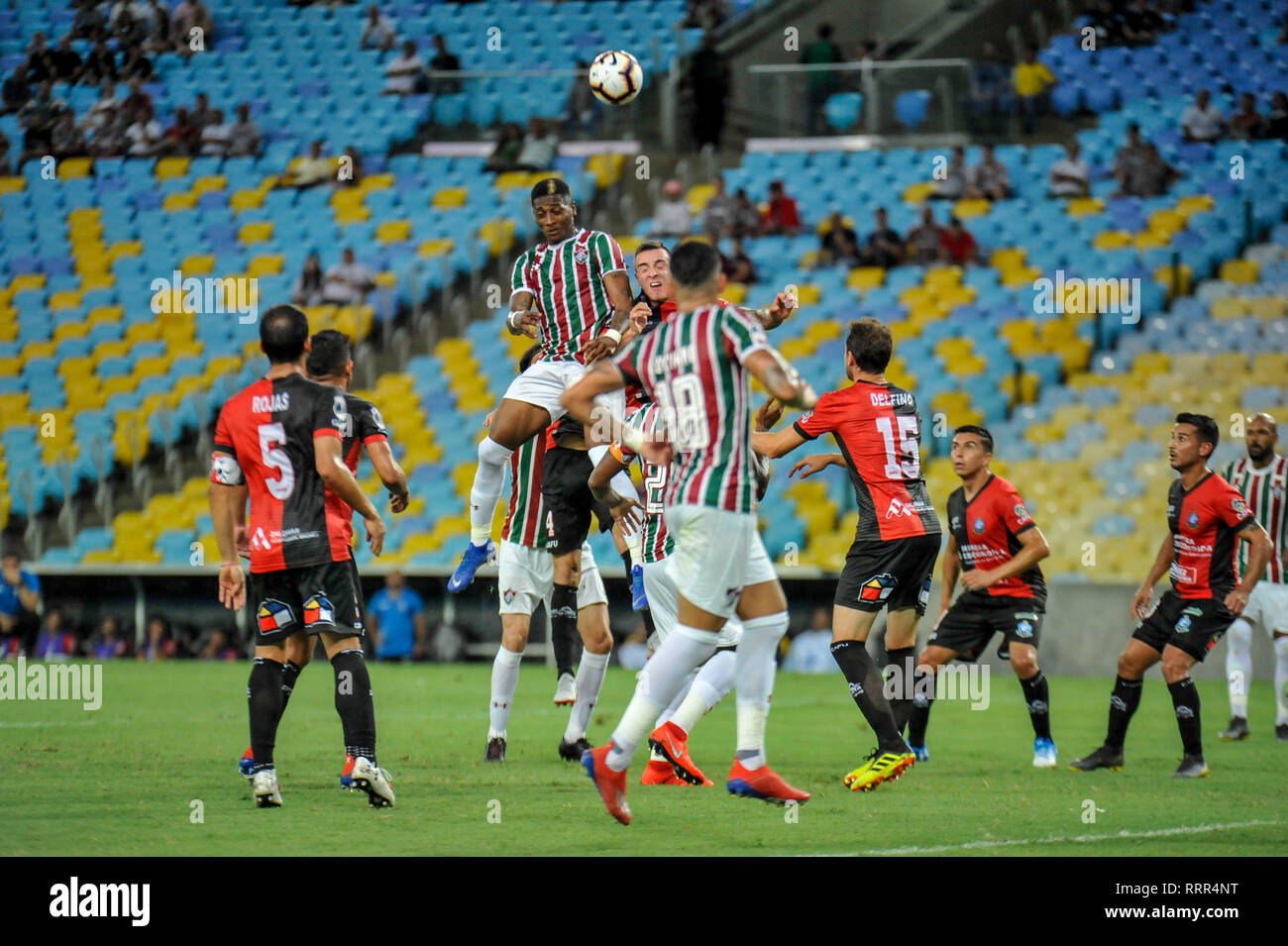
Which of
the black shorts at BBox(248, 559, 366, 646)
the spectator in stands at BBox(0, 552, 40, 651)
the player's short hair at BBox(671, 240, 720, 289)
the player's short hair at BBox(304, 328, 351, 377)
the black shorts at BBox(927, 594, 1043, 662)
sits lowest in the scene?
the spectator in stands at BBox(0, 552, 40, 651)

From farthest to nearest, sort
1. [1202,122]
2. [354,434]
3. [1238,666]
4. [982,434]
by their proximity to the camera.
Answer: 1. [1202,122]
2. [1238,666]
3. [982,434]
4. [354,434]

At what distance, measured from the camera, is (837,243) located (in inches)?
853

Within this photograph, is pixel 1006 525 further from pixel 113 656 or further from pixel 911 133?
pixel 911 133

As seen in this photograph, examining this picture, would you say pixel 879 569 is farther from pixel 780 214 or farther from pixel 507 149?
pixel 507 149

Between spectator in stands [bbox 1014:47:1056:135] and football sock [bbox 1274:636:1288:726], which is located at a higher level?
spectator in stands [bbox 1014:47:1056:135]

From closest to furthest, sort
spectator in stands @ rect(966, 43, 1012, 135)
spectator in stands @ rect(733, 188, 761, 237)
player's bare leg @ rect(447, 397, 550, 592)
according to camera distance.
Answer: player's bare leg @ rect(447, 397, 550, 592) → spectator in stands @ rect(966, 43, 1012, 135) → spectator in stands @ rect(733, 188, 761, 237)

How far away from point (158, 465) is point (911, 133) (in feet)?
37.8

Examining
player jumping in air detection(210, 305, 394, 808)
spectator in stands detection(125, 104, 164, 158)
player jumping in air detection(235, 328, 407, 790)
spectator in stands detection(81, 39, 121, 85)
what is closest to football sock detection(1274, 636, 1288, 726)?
player jumping in air detection(235, 328, 407, 790)

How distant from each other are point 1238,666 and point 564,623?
5150 mm

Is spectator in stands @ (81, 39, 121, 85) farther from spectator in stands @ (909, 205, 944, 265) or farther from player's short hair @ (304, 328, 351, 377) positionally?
player's short hair @ (304, 328, 351, 377)

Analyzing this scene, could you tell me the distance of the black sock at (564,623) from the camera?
382 inches

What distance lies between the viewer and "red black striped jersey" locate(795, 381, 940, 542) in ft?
26.7

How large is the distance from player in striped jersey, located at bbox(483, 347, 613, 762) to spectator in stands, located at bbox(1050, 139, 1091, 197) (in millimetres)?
13787

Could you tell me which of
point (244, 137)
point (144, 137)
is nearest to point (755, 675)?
point (244, 137)
